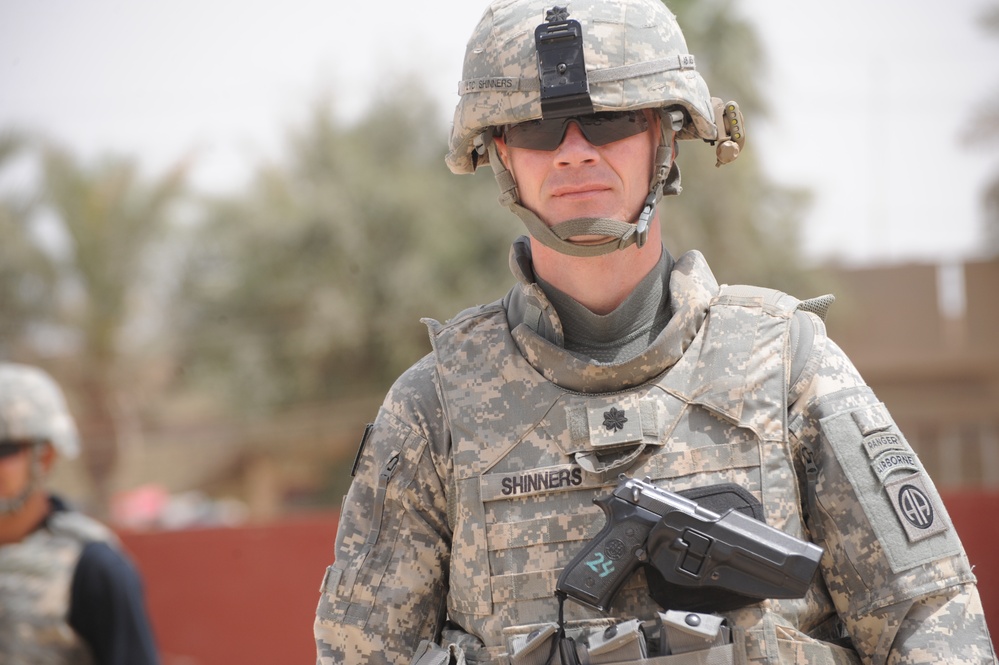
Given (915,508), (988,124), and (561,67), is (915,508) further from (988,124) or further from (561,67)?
(988,124)

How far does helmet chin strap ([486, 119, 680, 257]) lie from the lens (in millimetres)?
2381

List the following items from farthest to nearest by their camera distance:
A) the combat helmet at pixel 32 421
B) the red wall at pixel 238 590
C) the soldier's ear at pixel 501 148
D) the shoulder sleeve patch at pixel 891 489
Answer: the red wall at pixel 238 590 < the combat helmet at pixel 32 421 < the soldier's ear at pixel 501 148 < the shoulder sleeve patch at pixel 891 489

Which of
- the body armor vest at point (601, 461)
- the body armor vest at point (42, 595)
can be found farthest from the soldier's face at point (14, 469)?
the body armor vest at point (601, 461)

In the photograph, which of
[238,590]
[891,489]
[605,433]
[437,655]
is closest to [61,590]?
[437,655]

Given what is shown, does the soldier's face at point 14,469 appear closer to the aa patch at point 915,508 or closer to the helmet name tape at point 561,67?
the helmet name tape at point 561,67

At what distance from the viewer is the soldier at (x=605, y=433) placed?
7.18ft

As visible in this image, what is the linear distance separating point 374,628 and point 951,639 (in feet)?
3.53

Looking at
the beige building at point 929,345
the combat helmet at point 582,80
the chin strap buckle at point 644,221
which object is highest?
the combat helmet at point 582,80

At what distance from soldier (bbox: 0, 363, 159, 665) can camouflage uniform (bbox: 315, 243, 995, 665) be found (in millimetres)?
2039

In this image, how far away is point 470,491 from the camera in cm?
239

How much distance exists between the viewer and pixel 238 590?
8297 millimetres

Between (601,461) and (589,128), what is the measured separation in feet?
2.15

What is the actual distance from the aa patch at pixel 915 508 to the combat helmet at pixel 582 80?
0.67m

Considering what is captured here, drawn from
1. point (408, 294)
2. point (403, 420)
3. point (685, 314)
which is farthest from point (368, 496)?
point (408, 294)
